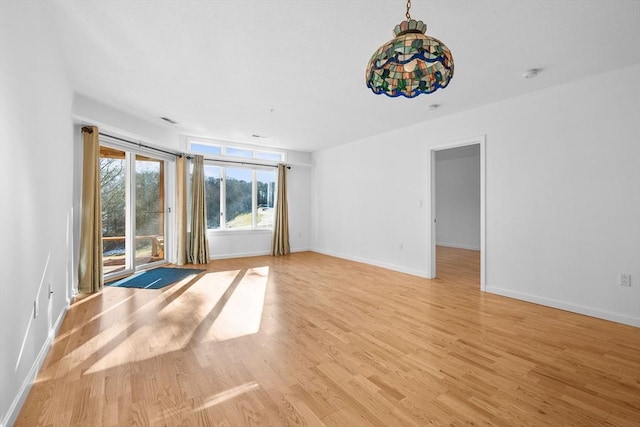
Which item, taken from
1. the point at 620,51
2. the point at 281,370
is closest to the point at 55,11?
the point at 281,370

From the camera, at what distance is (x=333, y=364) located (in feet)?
7.03

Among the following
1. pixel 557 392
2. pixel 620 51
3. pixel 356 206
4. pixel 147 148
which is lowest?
pixel 557 392

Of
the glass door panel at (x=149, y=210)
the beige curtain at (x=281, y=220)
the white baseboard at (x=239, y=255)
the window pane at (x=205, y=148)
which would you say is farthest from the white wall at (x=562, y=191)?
the glass door panel at (x=149, y=210)

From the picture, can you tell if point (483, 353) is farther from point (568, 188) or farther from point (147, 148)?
point (147, 148)

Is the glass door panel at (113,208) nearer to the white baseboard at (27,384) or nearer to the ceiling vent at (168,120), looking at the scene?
the ceiling vent at (168,120)

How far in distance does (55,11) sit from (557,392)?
433 cm

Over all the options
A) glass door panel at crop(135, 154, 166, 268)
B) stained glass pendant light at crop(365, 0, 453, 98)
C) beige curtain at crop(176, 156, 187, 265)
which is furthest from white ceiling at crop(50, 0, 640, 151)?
beige curtain at crop(176, 156, 187, 265)

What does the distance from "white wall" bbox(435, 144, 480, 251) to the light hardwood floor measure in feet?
16.1

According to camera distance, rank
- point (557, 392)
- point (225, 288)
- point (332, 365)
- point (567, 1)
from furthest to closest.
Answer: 1. point (225, 288)
2. point (332, 365)
3. point (567, 1)
4. point (557, 392)

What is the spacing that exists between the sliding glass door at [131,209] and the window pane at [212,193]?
85 centimetres

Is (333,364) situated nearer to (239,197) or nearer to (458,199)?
(239,197)

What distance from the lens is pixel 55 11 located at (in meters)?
2.07

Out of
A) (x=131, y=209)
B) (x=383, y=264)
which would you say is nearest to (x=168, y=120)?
(x=131, y=209)

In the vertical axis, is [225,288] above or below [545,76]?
below
